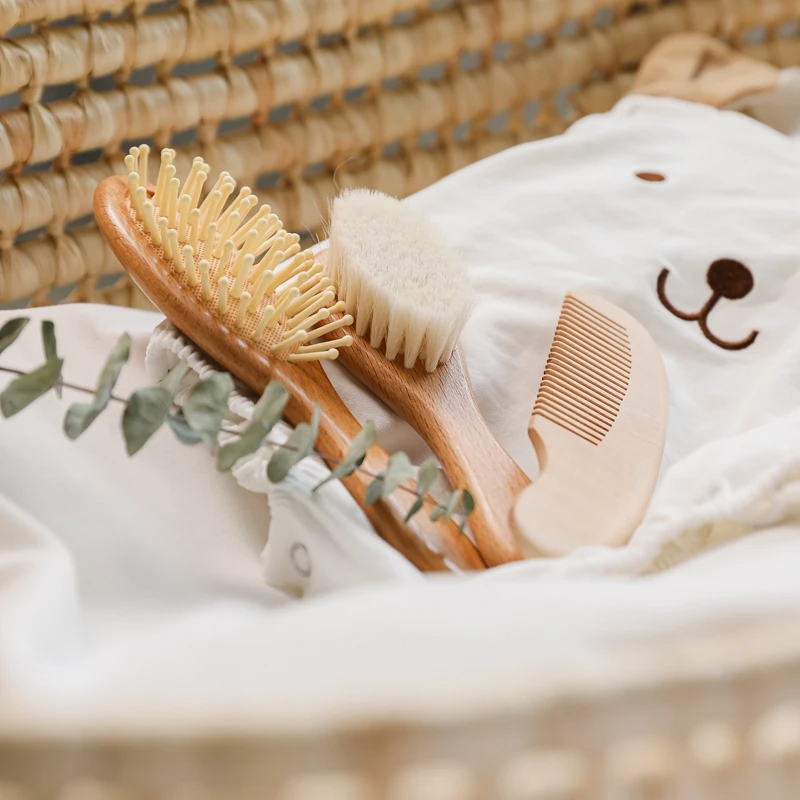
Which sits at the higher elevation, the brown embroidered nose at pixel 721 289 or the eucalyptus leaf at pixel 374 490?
the eucalyptus leaf at pixel 374 490

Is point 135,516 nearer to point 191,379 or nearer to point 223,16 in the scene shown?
point 191,379

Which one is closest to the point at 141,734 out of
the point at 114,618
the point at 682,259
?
the point at 114,618

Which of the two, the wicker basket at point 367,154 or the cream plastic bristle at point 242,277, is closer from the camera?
the wicker basket at point 367,154

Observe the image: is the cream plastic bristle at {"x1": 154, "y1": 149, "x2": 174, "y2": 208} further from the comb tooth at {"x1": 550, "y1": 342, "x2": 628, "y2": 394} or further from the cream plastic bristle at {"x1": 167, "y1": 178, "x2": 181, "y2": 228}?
the comb tooth at {"x1": 550, "y1": 342, "x2": 628, "y2": 394}

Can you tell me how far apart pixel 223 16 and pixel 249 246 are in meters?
0.25

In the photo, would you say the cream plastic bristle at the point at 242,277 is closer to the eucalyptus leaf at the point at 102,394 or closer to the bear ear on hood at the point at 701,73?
the eucalyptus leaf at the point at 102,394

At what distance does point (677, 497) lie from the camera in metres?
0.34

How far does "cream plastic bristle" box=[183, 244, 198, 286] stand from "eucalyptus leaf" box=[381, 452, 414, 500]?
A: 0.13 meters

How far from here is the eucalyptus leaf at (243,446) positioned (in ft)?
0.98

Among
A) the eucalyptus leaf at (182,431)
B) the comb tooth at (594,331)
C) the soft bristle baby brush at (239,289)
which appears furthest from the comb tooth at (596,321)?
the eucalyptus leaf at (182,431)

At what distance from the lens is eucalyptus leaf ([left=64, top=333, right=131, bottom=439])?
277mm

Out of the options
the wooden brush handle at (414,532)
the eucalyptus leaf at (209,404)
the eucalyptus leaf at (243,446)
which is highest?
the eucalyptus leaf at (209,404)

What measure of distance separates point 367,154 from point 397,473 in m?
0.42

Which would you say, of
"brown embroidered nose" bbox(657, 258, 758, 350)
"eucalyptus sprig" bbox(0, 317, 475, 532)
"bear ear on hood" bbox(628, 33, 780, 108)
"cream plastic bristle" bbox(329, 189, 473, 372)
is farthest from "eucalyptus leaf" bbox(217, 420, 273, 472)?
"bear ear on hood" bbox(628, 33, 780, 108)
